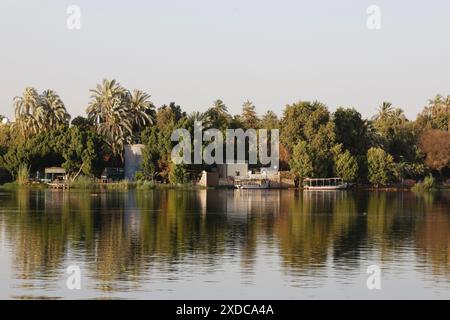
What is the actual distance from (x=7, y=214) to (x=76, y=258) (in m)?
24.6

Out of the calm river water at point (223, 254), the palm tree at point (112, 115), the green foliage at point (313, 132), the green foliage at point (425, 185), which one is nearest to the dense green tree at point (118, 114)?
the palm tree at point (112, 115)

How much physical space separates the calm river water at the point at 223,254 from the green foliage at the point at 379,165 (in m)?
52.1

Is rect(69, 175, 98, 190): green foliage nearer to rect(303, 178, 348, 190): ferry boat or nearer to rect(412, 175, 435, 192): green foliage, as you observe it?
rect(303, 178, 348, 190): ferry boat

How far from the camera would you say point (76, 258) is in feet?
109

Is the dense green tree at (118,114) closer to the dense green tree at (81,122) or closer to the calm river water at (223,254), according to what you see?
the dense green tree at (81,122)

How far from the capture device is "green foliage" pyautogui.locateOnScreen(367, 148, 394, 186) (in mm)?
112000

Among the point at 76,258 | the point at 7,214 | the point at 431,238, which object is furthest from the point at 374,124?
the point at 76,258

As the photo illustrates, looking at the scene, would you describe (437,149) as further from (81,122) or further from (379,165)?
(81,122)

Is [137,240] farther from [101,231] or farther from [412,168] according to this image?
[412,168]

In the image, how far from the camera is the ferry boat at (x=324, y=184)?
111769 millimetres

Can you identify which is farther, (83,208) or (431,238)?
(83,208)

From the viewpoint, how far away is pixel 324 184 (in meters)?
115

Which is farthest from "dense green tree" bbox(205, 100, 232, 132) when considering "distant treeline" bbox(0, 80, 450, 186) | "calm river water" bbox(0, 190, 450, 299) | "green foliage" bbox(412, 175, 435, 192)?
"calm river water" bbox(0, 190, 450, 299)

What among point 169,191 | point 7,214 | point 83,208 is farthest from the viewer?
point 169,191
